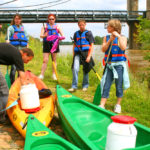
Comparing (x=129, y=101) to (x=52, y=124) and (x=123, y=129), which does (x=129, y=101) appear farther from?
(x=123, y=129)

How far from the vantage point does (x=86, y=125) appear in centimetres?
268

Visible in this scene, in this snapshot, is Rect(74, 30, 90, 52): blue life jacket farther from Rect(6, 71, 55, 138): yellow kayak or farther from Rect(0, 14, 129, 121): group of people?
Rect(6, 71, 55, 138): yellow kayak

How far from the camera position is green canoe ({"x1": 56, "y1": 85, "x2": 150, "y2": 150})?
2.19 meters

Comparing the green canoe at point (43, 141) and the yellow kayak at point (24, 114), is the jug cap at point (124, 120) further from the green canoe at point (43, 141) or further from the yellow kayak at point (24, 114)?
the yellow kayak at point (24, 114)

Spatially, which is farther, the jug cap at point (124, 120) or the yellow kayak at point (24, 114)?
the yellow kayak at point (24, 114)

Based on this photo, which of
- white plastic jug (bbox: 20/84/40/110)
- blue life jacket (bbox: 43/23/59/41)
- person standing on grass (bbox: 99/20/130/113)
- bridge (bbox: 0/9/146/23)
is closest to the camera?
white plastic jug (bbox: 20/84/40/110)

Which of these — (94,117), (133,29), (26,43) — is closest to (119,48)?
(94,117)

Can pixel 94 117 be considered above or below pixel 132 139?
below

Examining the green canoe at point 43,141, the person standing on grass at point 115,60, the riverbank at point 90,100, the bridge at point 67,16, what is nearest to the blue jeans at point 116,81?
the person standing on grass at point 115,60

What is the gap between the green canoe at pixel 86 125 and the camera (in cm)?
219

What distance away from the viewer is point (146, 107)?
413cm

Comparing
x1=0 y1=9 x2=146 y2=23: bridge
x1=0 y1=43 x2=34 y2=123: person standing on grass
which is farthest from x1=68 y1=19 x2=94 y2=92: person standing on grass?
x1=0 y1=9 x2=146 y2=23: bridge

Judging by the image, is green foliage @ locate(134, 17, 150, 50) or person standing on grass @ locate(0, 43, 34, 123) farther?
green foliage @ locate(134, 17, 150, 50)

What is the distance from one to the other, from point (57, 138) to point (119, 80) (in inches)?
66.9
